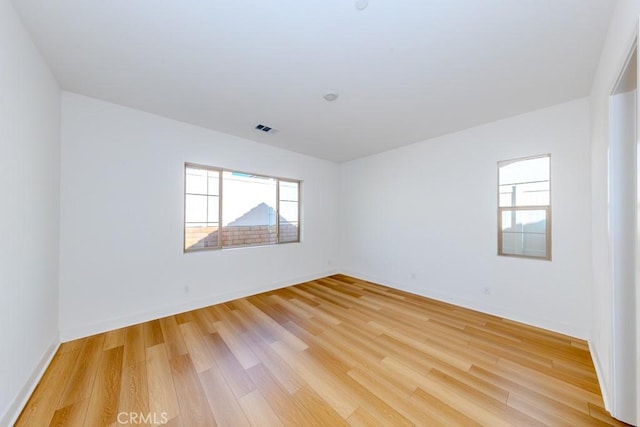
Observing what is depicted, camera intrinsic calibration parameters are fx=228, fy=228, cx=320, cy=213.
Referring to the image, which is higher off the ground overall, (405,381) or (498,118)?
(498,118)

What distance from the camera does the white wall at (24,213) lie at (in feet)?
4.75

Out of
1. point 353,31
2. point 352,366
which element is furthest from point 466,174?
point 352,366

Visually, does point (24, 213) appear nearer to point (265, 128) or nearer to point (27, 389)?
point (27, 389)

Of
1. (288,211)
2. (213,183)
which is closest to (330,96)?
Result: (213,183)

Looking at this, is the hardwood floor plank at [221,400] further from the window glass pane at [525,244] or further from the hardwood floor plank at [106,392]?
the window glass pane at [525,244]

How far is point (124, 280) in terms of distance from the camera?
277cm

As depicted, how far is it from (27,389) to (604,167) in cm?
467

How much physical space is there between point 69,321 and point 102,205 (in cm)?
128

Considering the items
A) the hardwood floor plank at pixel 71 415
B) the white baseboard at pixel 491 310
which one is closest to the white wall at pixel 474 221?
the white baseboard at pixel 491 310

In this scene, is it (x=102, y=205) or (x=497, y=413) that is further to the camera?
(x=102, y=205)

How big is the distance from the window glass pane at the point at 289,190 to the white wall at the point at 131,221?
2.85 ft

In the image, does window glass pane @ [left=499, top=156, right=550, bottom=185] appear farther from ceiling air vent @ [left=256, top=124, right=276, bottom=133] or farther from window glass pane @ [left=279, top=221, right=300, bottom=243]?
window glass pane @ [left=279, top=221, right=300, bottom=243]

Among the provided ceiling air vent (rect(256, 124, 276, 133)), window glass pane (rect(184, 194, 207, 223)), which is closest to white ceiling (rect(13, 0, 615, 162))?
ceiling air vent (rect(256, 124, 276, 133))

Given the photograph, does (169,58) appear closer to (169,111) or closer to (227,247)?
(169,111)
